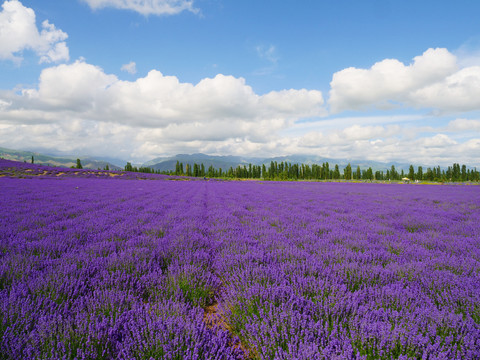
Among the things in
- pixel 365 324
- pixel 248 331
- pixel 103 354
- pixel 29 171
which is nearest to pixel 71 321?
pixel 103 354

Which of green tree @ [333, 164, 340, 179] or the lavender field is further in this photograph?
green tree @ [333, 164, 340, 179]

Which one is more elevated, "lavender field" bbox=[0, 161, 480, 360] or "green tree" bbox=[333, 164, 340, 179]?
"green tree" bbox=[333, 164, 340, 179]

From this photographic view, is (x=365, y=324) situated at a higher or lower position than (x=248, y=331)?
higher

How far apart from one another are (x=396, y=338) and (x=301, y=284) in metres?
0.98

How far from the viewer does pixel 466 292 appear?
2354mm

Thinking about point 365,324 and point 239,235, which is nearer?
point 365,324

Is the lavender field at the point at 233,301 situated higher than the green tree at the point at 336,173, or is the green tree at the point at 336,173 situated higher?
the green tree at the point at 336,173

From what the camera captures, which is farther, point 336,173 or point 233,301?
point 336,173

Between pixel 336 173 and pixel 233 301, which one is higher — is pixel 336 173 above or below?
above

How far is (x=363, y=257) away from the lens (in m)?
3.45

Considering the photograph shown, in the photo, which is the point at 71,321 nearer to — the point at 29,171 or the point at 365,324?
the point at 365,324

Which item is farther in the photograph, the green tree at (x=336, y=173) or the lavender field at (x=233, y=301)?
the green tree at (x=336, y=173)

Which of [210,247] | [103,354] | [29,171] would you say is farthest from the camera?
[29,171]

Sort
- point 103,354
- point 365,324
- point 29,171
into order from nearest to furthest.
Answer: point 103,354 → point 365,324 → point 29,171
